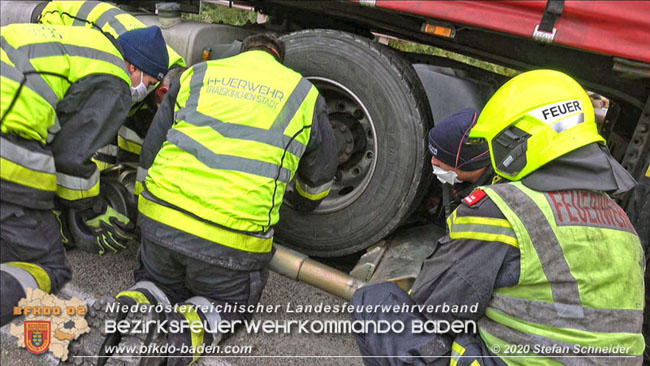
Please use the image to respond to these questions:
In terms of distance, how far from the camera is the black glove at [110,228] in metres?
2.66

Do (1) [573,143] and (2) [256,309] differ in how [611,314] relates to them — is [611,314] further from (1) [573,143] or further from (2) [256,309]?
(2) [256,309]

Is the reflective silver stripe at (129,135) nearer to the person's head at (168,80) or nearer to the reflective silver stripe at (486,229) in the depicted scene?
the person's head at (168,80)

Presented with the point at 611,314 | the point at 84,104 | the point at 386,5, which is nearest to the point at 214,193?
the point at 84,104

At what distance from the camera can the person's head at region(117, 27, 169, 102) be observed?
2574 mm

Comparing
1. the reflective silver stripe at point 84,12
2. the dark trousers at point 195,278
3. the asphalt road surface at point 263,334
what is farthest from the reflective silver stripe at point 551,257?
the reflective silver stripe at point 84,12

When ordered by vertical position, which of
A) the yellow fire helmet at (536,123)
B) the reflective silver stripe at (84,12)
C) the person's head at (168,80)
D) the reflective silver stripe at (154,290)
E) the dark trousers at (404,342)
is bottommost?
the reflective silver stripe at (154,290)

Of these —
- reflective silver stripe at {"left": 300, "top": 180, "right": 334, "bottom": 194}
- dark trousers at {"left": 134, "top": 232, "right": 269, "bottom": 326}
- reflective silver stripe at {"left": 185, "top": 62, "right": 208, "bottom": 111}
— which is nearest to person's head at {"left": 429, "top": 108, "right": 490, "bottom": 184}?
reflective silver stripe at {"left": 300, "top": 180, "right": 334, "bottom": 194}

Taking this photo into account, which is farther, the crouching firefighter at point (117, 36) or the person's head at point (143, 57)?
the crouching firefighter at point (117, 36)

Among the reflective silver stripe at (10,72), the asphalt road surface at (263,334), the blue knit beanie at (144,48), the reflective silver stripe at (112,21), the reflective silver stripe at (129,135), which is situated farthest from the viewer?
the reflective silver stripe at (129,135)

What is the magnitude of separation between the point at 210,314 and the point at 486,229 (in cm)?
131

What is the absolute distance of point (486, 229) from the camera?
5.14 ft

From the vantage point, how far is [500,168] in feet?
5.56

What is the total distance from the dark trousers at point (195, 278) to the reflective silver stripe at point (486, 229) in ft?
3.49

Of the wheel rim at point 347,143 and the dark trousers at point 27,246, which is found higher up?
the wheel rim at point 347,143
